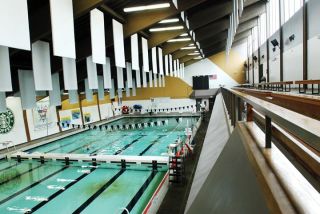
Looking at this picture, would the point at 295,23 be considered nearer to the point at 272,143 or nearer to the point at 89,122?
the point at 272,143

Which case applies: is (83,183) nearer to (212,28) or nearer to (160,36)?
(160,36)

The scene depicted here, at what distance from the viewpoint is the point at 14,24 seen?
2469 millimetres

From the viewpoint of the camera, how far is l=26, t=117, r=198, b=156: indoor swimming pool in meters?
12.2

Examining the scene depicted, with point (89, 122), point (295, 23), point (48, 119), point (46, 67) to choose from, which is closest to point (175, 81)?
point (89, 122)

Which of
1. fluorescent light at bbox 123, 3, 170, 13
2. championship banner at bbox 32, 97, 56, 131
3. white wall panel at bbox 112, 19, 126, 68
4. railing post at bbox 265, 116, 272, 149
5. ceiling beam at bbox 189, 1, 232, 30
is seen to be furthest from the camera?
championship banner at bbox 32, 97, 56, 131

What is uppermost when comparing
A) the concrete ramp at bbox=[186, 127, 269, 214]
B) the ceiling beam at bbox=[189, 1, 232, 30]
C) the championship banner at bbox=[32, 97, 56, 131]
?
the ceiling beam at bbox=[189, 1, 232, 30]

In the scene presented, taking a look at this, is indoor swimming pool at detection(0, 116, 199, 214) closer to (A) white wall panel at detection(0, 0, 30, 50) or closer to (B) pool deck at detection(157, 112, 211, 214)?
(B) pool deck at detection(157, 112, 211, 214)

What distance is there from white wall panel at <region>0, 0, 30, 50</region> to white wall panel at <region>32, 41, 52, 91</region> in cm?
123

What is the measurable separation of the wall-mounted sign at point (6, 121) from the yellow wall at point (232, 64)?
17.1 meters

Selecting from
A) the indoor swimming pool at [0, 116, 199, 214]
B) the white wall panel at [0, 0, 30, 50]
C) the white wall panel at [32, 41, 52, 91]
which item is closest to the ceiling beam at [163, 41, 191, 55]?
the indoor swimming pool at [0, 116, 199, 214]

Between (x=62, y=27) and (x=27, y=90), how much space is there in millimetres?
1961

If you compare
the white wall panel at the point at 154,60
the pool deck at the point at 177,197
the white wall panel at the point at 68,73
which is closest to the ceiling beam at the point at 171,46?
the white wall panel at the point at 154,60

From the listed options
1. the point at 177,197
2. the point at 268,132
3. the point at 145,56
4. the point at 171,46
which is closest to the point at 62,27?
the point at 268,132

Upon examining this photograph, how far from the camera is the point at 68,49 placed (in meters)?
3.21
